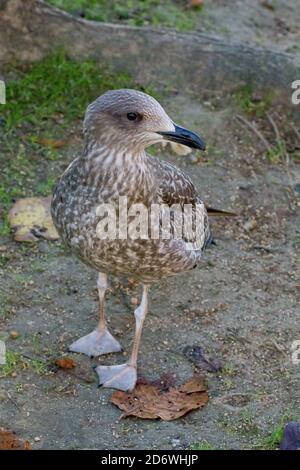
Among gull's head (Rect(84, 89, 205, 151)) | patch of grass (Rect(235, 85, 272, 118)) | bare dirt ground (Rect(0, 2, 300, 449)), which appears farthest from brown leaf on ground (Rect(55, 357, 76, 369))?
patch of grass (Rect(235, 85, 272, 118))

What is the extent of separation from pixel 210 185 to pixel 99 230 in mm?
2246

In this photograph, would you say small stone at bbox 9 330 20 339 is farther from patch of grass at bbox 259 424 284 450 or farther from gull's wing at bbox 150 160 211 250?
patch of grass at bbox 259 424 284 450

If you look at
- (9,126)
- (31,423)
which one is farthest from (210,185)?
(31,423)

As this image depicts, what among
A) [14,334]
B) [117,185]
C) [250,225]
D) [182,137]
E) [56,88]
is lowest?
[14,334]

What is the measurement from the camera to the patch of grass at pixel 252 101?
313 inches

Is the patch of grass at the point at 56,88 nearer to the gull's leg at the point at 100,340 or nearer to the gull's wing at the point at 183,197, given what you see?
the gull's wing at the point at 183,197

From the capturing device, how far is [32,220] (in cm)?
665

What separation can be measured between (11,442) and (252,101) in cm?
406

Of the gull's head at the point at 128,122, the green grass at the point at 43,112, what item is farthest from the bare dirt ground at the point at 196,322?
the gull's head at the point at 128,122

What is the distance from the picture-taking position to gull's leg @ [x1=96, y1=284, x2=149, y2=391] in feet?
17.6

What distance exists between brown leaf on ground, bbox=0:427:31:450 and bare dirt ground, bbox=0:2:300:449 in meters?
0.10

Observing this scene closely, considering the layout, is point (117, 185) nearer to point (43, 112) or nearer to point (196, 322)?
point (196, 322)

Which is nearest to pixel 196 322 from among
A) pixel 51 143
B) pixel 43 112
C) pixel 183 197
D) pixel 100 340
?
pixel 100 340

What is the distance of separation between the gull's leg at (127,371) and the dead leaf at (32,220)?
1.17 m
